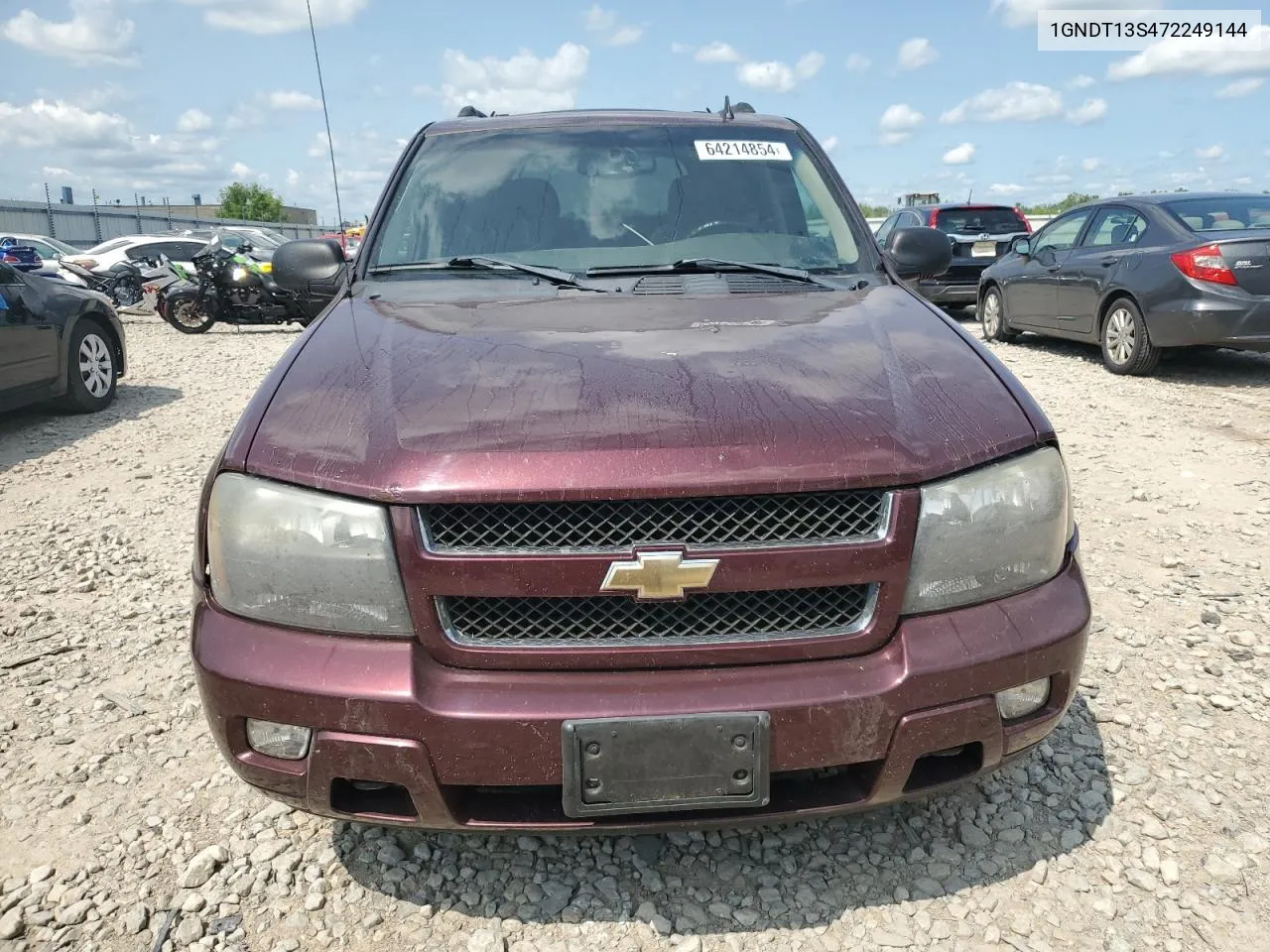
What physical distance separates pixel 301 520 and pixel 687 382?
799 millimetres

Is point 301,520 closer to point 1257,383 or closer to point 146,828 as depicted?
Answer: point 146,828

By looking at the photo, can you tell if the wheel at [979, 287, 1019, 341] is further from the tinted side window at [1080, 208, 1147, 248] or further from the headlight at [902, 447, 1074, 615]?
the headlight at [902, 447, 1074, 615]

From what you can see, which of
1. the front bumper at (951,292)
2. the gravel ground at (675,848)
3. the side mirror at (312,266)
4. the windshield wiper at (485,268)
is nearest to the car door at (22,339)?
the gravel ground at (675,848)

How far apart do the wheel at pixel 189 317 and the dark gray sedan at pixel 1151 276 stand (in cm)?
1097

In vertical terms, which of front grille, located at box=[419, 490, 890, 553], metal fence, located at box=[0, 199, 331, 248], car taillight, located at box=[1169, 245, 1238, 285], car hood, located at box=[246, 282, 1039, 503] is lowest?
front grille, located at box=[419, 490, 890, 553]

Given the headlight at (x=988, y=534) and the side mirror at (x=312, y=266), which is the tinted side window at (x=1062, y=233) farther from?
the headlight at (x=988, y=534)

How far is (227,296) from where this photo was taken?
43.5 feet

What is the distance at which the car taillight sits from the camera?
23.2 feet

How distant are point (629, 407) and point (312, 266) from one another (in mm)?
1829

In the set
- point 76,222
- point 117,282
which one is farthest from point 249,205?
point 117,282

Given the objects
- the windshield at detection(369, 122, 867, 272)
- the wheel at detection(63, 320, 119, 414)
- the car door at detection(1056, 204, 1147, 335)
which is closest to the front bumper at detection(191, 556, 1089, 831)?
the windshield at detection(369, 122, 867, 272)

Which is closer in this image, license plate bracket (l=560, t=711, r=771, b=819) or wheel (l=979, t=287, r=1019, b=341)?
license plate bracket (l=560, t=711, r=771, b=819)

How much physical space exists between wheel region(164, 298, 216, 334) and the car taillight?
1217 cm

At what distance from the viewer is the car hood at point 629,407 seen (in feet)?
5.51
